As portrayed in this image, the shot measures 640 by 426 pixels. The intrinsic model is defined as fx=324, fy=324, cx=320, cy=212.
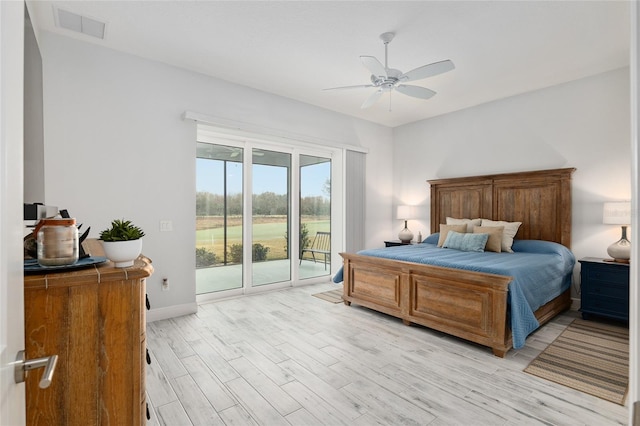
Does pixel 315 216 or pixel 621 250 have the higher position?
pixel 315 216

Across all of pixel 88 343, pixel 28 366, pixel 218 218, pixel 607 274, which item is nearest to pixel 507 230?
pixel 607 274

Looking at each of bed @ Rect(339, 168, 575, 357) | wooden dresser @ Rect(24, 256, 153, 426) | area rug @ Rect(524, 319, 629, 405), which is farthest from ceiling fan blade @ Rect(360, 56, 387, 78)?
area rug @ Rect(524, 319, 629, 405)

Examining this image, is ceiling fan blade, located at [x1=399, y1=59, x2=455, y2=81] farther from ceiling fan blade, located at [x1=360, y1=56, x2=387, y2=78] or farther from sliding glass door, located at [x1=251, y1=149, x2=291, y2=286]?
sliding glass door, located at [x1=251, y1=149, x2=291, y2=286]

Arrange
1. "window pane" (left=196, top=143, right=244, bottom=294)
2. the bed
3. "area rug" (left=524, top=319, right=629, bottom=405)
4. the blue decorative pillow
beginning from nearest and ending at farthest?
"area rug" (left=524, top=319, right=629, bottom=405), the bed, the blue decorative pillow, "window pane" (left=196, top=143, right=244, bottom=294)

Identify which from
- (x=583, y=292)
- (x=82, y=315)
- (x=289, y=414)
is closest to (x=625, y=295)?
(x=583, y=292)

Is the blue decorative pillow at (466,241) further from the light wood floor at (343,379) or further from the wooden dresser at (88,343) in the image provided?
the wooden dresser at (88,343)

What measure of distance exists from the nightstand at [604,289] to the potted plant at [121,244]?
4.37m

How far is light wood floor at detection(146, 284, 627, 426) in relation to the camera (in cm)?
196

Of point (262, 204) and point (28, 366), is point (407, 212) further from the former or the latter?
point (28, 366)

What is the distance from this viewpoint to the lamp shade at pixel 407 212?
560 cm

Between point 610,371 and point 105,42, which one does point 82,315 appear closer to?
point 105,42

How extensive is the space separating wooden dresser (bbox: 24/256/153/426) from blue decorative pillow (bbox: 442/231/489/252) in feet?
12.6

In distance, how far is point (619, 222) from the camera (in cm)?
340

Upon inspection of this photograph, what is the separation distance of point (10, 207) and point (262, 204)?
410 cm
